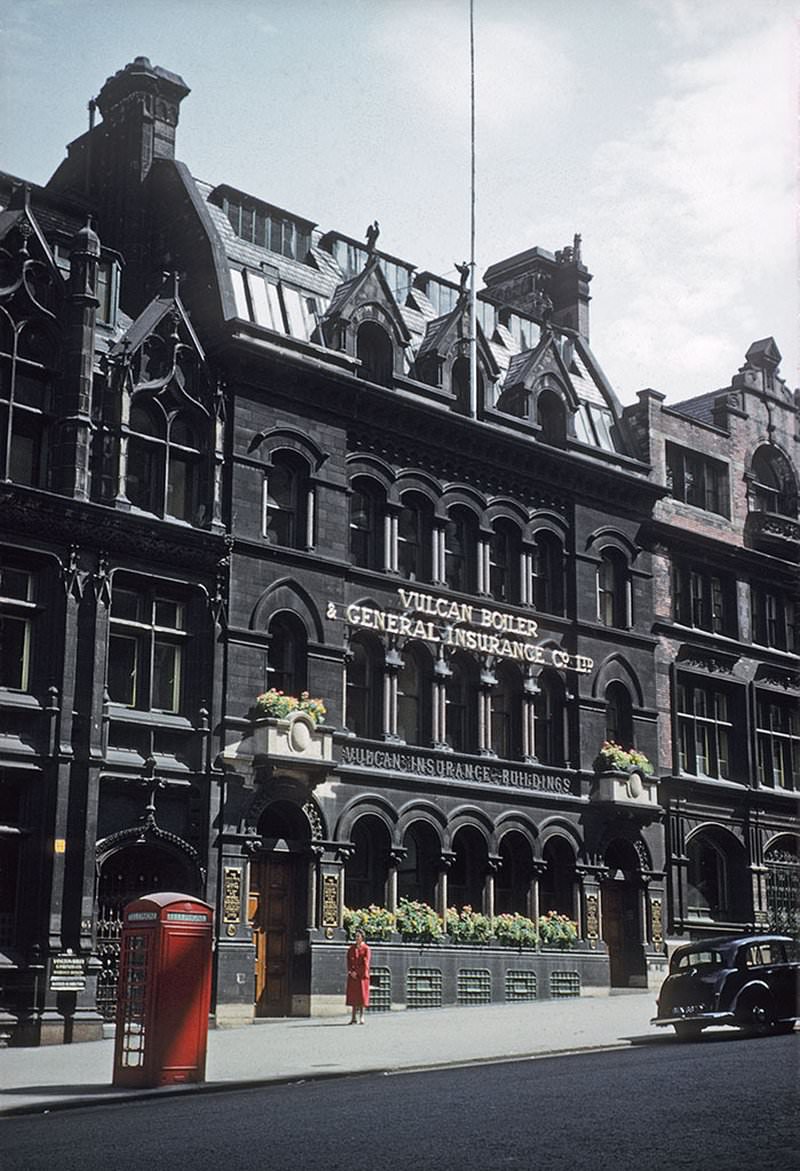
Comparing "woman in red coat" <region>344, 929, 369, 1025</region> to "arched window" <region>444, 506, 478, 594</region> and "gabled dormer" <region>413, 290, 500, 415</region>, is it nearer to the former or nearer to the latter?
"arched window" <region>444, 506, 478, 594</region>

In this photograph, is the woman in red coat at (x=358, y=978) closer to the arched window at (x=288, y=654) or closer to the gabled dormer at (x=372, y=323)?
the arched window at (x=288, y=654)

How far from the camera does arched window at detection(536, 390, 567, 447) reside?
39844 millimetres

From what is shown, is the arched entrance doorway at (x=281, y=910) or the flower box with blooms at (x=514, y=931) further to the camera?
the flower box with blooms at (x=514, y=931)

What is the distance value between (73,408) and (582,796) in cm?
1595

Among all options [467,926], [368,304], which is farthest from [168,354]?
[467,926]

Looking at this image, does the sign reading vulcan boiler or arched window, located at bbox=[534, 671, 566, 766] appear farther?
arched window, located at bbox=[534, 671, 566, 766]

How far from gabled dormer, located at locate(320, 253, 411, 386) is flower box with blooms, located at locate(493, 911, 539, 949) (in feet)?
40.9

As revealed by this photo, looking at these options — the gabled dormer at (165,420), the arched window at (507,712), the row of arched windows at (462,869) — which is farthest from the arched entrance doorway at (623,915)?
the gabled dormer at (165,420)

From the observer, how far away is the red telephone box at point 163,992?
19047mm

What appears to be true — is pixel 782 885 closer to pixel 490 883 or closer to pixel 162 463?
pixel 490 883

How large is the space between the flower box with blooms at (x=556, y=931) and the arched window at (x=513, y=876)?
60 cm

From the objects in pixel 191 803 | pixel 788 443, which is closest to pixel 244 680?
pixel 191 803

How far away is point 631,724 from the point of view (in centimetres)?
4009

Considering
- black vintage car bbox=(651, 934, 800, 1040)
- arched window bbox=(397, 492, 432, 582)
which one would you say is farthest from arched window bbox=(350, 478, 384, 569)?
black vintage car bbox=(651, 934, 800, 1040)
